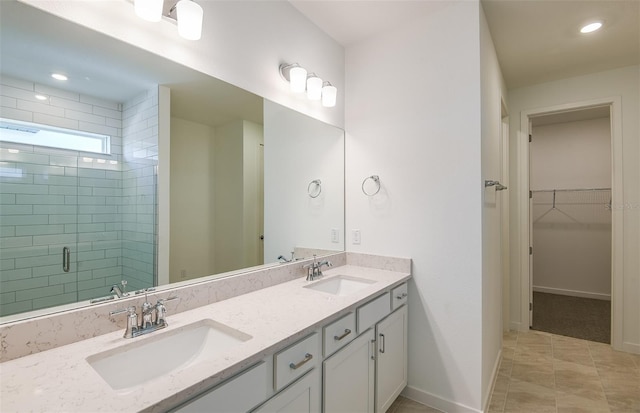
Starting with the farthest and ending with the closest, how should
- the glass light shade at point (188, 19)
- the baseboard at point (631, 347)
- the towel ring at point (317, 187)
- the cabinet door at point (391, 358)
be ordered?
the baseboard at point (631, 347)
the towel ring at point (317, 187)
the cabinet door at point (391, 358)
the glass light shade at point (188, 19)

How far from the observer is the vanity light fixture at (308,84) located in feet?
6.36

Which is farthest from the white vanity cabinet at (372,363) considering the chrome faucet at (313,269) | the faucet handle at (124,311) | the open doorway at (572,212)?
the open doorway at (572,212)

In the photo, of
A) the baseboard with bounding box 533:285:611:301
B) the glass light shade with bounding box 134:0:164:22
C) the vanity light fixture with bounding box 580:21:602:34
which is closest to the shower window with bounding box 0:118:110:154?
the glass light shade with bounding box 134:0:164:22

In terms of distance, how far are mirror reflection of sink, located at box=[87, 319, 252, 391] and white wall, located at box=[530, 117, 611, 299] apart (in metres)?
5.16

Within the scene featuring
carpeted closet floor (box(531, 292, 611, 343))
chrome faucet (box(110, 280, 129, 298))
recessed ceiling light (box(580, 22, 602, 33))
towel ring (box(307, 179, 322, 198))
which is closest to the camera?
chrome faucet (box(110, 280, 129, 298))

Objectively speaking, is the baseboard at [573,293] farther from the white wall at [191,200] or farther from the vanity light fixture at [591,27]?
the white wall at [191,200]

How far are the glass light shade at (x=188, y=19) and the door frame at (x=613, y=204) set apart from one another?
131 inches

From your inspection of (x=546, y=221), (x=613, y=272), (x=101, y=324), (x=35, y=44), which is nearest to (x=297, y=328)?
(x=101, y=324)

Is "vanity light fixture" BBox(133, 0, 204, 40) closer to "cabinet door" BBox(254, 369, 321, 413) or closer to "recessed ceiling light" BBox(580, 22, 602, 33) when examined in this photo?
"cabinet door" BBox(254, 369, 321, 413)

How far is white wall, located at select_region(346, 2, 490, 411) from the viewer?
1.91m

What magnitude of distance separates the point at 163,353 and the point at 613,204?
3.87 metres

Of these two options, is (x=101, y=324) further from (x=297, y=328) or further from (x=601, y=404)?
(x=601, y=404)

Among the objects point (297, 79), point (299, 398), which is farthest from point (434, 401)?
point (297, 79)

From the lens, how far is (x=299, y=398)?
1.17m
